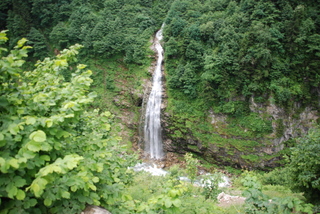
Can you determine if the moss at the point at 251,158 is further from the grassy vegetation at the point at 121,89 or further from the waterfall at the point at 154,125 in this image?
the grassy vegetation at the point at 121,89

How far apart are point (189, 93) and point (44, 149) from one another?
20.7 metres

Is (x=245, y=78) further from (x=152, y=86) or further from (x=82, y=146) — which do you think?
(x=82, y=146)

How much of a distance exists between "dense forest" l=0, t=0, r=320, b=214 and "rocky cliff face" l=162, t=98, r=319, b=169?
0.32 feet

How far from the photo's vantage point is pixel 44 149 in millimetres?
2295

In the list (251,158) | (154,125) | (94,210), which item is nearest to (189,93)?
(154,125)

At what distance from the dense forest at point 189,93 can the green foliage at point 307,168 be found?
0.04m

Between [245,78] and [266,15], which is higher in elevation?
[266,15]

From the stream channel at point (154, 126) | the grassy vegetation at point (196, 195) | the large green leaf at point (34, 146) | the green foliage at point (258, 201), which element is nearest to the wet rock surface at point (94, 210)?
the grassy vegetation at point (196, 195)

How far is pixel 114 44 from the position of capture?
1061 inches

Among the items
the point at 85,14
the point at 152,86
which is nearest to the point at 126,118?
the point at 152,86

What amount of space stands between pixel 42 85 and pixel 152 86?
21264 millimetres

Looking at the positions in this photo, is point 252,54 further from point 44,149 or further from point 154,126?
point 44,149

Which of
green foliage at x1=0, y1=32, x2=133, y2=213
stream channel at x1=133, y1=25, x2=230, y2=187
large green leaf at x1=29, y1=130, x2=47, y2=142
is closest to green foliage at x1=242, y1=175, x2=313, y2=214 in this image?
green foliage at x1=0, y1=32, x2=133, y2=213

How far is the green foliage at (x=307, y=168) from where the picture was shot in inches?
251
